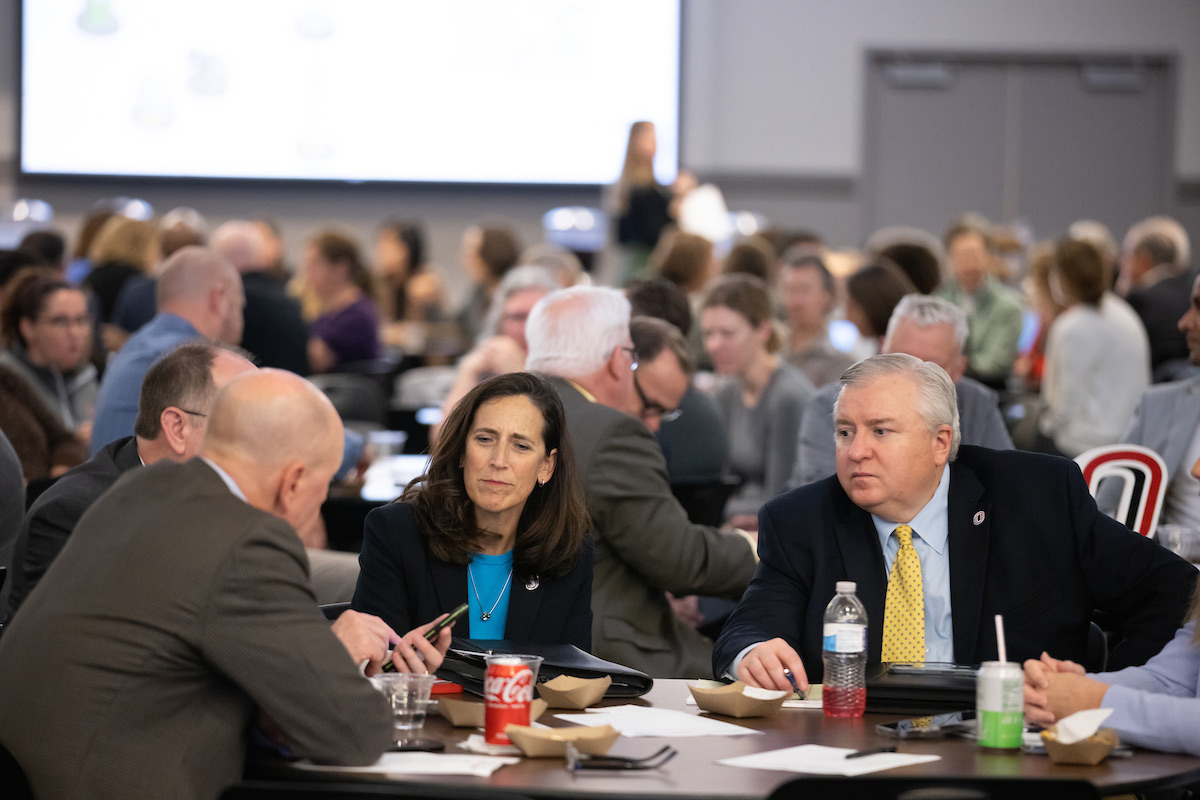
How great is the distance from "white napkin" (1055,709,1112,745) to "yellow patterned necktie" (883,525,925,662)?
2.07 feet

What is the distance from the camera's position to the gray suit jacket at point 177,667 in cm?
195

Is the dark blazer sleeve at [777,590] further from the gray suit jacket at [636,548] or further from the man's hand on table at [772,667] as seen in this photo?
the gray suit jacket at [636,548]

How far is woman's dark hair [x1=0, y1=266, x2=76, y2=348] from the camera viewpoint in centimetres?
553

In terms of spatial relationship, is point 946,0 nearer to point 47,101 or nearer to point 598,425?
point 47,101

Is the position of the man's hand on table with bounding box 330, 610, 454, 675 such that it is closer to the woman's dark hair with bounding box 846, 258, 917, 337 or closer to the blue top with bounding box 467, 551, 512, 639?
the blue top with bounding box 467, 551, 512, 639

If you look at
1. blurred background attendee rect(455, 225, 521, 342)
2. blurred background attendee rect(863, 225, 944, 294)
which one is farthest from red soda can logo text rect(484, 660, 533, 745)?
blurred background attendee rect(455, 225, 521, 342)

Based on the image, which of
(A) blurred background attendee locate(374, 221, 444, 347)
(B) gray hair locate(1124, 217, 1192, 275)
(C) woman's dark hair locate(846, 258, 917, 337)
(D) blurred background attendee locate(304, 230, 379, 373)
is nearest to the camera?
(C) woman's dark hair locate(846, 258, 917, 337)

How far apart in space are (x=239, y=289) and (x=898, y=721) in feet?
11.0

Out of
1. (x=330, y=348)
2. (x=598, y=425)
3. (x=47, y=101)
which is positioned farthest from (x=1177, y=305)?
(x=47, y=101)

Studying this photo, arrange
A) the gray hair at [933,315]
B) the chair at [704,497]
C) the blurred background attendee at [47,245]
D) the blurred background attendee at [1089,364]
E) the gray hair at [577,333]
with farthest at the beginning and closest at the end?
the blurred background attendee at [47,245]
the blurred background attendee at [1089,364]
the gray hair at [933,315]
the chair at [704,497]
the gray hair at [577,333]

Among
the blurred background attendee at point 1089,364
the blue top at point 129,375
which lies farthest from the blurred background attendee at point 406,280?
the blue top at point 129,375

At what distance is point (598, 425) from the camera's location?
3373 mm

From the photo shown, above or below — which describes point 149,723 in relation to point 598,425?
below

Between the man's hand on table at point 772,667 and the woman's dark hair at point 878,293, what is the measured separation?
2.70 m
